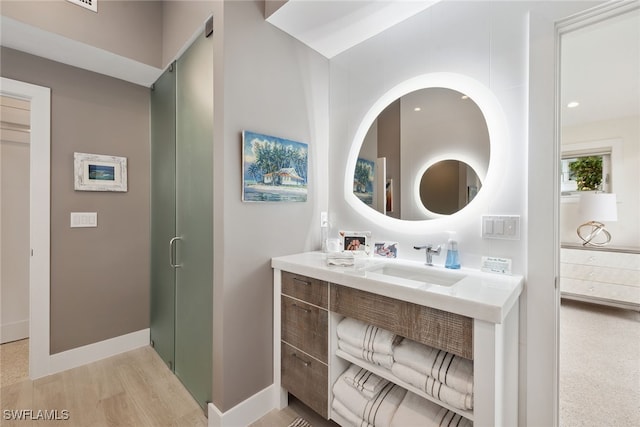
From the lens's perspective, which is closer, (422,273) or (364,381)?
(364,381)

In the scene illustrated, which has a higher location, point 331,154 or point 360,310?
point 331,154

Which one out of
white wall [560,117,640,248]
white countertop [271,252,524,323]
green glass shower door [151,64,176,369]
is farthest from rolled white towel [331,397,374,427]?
white wall [560,117,640,248]

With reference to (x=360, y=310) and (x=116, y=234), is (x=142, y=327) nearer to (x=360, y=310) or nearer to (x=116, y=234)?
(x=116, y=234)

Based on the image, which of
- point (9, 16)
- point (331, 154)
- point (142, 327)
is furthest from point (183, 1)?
point (142, 327)

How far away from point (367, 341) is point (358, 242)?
2.32 ft

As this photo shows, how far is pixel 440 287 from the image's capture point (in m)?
1.13

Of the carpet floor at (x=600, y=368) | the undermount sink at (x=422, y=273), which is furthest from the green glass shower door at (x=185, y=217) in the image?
the carpet floor at (x=600, y=368)

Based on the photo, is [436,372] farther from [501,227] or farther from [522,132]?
[522,132]

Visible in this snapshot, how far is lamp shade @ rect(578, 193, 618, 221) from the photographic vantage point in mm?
2686

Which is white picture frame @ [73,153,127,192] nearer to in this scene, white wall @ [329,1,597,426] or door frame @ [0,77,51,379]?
door frame @ [0,77,51,379]

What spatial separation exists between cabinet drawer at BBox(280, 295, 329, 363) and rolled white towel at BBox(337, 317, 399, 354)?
0.11 meters

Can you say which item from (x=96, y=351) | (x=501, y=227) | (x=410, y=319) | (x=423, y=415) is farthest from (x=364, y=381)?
(x=96, y=351)

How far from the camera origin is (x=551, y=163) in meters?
1.22

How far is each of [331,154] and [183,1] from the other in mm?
1518
